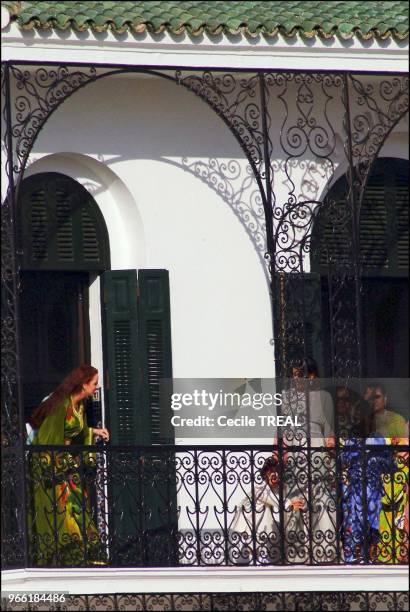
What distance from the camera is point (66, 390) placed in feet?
43.1

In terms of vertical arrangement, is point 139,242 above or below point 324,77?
below

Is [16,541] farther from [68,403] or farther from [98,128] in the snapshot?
[98,128]

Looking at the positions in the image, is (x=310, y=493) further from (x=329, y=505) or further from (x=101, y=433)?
(x=101, y=433)

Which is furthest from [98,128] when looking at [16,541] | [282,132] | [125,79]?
[16,541]

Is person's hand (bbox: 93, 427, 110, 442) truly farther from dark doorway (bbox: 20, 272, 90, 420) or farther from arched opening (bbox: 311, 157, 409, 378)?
arched opening (bbox: 311, 157, 409, 378)

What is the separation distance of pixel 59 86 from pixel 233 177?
5.94ft

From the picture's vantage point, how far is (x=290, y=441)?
517 inches

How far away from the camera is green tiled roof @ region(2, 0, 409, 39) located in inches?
500

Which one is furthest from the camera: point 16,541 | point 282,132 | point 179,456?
point 282,132

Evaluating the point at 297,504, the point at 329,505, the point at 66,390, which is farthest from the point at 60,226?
the point at 329,505

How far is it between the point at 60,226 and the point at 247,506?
280cm

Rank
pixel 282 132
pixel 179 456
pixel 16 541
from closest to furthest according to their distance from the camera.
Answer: pixel 16 541 → pixel 179 456 → pixel 282 132

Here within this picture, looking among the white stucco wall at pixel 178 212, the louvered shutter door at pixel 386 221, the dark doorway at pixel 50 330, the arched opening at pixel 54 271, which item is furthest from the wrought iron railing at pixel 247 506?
the louvered shutter door at pixel 386 221

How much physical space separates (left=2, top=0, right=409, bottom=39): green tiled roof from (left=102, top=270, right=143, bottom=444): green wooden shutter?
222 centimetres
